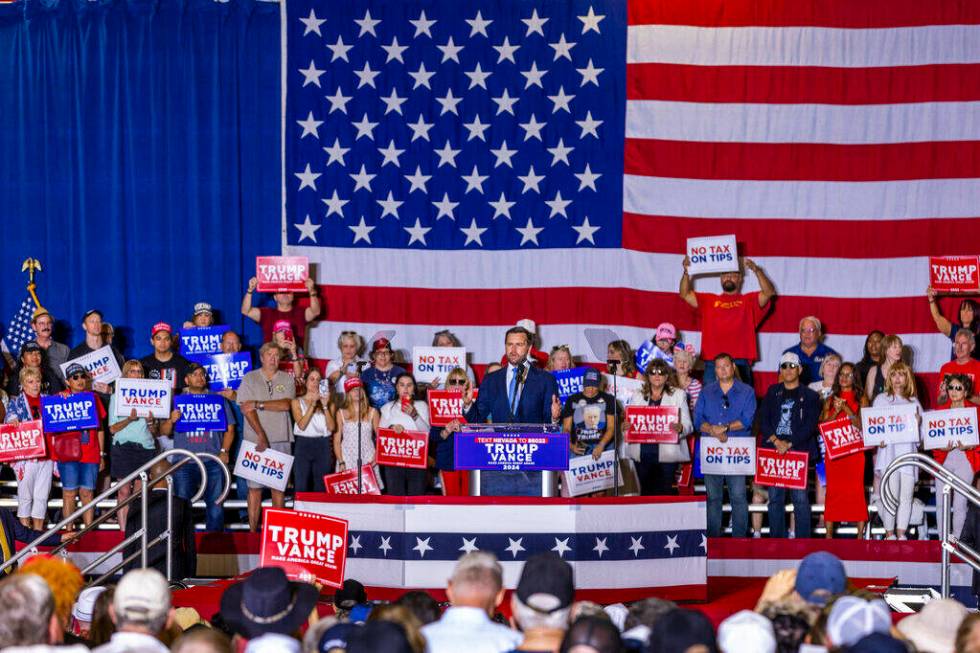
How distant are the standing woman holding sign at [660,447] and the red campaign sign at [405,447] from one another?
1.85 meters

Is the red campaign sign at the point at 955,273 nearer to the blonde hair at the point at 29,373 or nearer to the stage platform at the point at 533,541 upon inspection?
the stage platform at the point at 533,541

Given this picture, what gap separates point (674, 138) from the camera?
51.0 feet

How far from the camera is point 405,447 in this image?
1288 centimetres

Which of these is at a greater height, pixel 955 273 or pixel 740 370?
pixel 955 273

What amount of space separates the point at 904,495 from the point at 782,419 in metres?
1.24

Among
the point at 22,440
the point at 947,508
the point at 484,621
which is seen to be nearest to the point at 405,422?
the point at 22,440

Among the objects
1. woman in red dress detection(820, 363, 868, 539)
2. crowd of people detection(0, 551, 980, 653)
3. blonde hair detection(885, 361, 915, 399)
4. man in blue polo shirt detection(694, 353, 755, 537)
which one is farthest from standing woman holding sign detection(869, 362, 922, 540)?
crowd of people detection(0, 551, 980, 653)

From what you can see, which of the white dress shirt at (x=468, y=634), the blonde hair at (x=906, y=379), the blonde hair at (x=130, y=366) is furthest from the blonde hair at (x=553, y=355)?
the white dress shirt at (x=468, y=634)

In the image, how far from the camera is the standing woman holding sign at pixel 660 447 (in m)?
13.1

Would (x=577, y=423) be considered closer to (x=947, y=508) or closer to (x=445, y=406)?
(x=445, y=406)

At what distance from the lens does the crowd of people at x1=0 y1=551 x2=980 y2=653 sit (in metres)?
5.15

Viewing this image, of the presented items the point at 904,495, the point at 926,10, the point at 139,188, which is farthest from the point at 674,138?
the point at 139,188

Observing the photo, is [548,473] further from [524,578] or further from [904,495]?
[524,578]

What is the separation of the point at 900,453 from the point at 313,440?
526 centimetres
